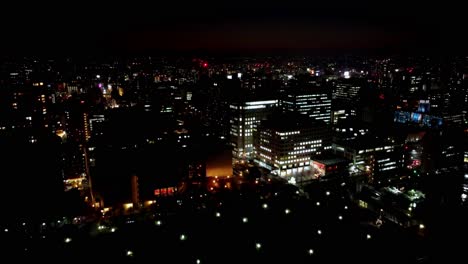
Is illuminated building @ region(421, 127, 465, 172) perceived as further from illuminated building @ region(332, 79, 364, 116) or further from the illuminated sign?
illuminated building @ region(332, 79, 364, 116)

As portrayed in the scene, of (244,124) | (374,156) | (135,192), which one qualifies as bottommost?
(135,192)

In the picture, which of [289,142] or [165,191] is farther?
[289,142]

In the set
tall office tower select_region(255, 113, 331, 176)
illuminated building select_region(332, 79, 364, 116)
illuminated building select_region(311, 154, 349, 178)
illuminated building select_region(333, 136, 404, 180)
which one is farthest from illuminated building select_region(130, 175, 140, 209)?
illuminated building select_region(332, 79, 364, 116)

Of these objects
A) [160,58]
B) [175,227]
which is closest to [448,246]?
[175,227]

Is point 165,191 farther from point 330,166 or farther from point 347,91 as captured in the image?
point 347,91

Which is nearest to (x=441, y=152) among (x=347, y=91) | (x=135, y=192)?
(x=135, y=192)

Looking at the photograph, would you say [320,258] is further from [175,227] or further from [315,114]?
[315,114]
